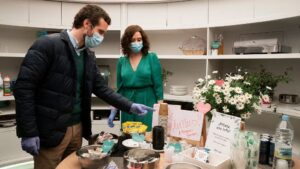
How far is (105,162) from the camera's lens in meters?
1.13

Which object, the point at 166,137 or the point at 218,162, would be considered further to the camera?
the point at 166,137

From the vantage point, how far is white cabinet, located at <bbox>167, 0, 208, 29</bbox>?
9.78ft

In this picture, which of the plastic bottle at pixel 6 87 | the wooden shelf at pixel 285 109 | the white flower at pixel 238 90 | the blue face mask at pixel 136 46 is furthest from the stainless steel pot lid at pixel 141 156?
the plastic bottle at pixel 6 87

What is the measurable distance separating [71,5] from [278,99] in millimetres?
2701

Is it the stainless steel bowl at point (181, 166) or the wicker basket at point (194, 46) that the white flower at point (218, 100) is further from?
the wicker basket at point (194, 46)

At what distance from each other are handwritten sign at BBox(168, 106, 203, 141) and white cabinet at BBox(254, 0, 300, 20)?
4.80 ft

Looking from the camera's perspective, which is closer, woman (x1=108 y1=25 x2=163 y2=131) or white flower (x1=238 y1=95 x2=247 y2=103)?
white flower (x1=238 y1=95 x2=247 y2=103)

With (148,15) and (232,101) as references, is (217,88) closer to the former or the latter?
(232,101)

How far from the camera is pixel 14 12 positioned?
9.95 ft

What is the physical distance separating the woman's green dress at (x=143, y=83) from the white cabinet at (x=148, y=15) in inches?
40.1

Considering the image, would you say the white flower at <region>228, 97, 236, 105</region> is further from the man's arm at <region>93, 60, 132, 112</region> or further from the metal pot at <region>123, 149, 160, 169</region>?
the man's arm at <region>93, 60, 132, 112</region>

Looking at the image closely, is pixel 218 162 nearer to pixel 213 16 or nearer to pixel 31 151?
pixel 31 151

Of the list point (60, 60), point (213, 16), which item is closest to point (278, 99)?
point (213, 16)

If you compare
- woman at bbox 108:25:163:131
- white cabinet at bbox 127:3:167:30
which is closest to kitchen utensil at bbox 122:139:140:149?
woman at bbox 108:25:163:131
